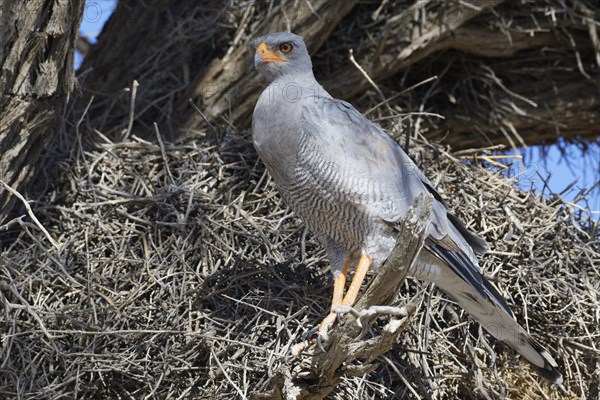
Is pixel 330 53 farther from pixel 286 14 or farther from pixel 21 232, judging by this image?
pixel 21 232

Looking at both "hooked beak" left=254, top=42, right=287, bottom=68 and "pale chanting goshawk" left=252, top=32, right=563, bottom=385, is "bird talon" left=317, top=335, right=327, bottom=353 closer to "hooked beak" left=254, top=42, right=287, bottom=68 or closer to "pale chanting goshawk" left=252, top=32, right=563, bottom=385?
"pale chanting goshawk" left=252, top=32, right=563, bottom=385

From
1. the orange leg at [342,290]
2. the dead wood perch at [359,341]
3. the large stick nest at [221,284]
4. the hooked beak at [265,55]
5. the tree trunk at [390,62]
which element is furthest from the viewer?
the tree trunk at [390,62]

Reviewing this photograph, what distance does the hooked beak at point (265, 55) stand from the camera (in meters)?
4.26

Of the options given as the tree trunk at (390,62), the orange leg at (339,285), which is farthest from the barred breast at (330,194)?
the tree trunk at (390,62)

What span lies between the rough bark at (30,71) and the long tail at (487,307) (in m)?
1.73

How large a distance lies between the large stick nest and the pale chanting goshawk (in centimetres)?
22

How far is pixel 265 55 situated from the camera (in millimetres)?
4273

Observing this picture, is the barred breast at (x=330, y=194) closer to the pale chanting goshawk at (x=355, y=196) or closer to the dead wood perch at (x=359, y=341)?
the pale chanting goshawk at (x=355, y=196)

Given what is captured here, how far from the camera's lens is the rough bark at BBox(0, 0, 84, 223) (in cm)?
Answer: 399

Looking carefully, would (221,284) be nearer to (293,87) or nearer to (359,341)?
(293,87)

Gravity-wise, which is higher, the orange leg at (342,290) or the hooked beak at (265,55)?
the hooked beak at (265,55)

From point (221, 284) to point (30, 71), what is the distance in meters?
1.23

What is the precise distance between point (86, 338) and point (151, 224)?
27.2 inches

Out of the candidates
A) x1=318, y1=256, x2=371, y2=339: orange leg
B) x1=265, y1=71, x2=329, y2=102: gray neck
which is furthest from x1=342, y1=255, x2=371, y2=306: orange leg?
x1=265, y1=71, x2=329, y2=102: gray neck
